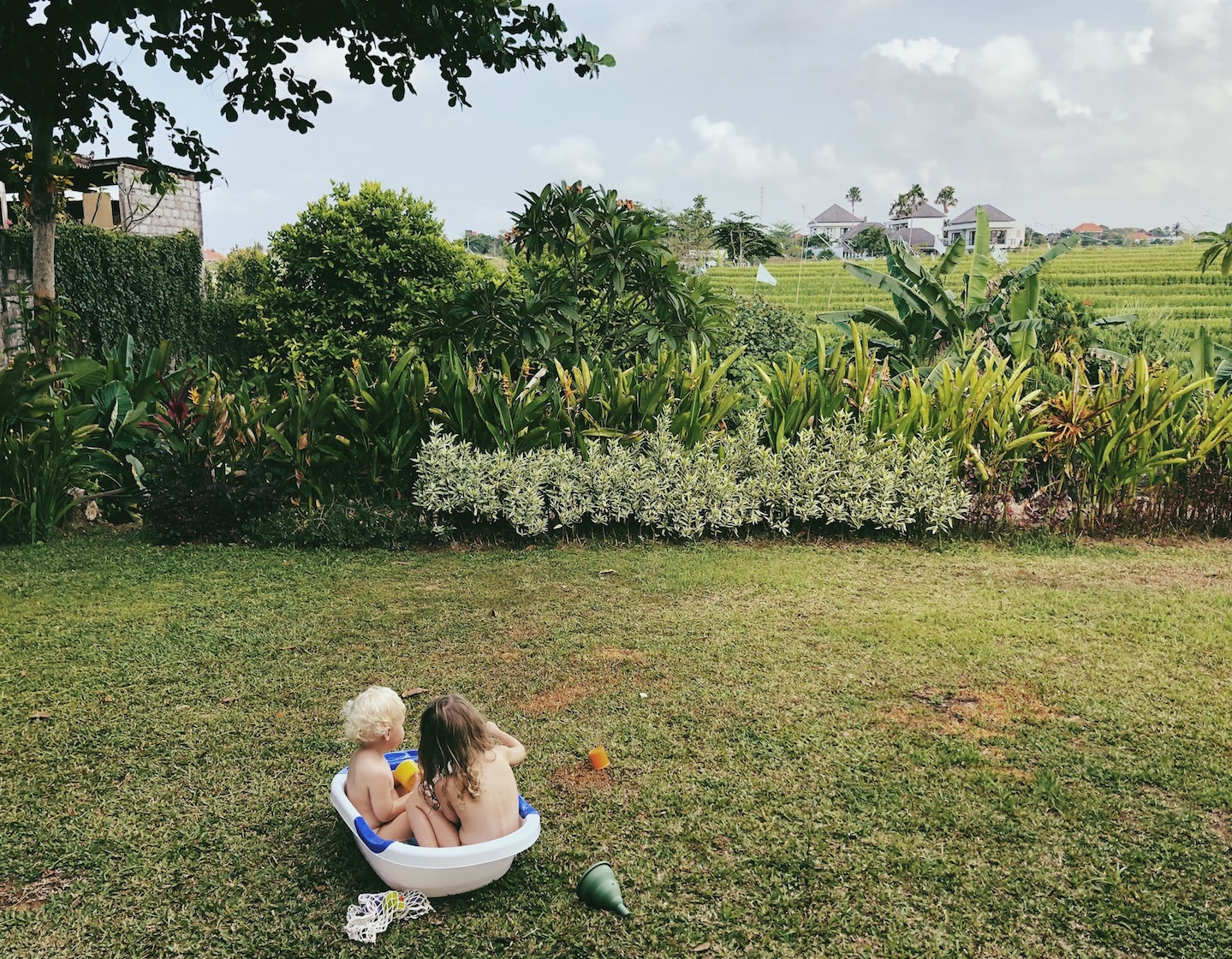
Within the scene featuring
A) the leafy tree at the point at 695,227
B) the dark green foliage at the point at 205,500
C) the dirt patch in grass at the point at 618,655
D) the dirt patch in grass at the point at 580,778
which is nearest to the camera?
the dirt patch in grass at the point at 580,778

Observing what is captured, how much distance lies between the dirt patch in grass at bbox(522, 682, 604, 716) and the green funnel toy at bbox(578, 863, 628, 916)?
1.19 meters

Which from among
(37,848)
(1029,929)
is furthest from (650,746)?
(37,848)

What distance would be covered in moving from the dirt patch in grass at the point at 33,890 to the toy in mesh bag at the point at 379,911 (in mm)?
883

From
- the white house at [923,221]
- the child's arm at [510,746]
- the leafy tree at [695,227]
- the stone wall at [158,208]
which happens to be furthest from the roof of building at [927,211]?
the child's arm at [510,746]

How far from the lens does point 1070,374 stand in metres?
8.45

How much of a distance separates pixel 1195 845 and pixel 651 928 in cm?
172

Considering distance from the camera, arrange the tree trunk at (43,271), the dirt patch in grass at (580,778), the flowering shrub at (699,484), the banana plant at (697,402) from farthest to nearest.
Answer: the tree trunk at (43,271) → the banana plant at (697,402) → the flowering shrub at (699,484) → the dirt patch in grass at (580,778)

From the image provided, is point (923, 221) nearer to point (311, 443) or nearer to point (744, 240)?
point (744, 240)

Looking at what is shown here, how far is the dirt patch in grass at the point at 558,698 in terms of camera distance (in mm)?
3773

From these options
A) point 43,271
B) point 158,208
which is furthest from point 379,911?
point 158,208

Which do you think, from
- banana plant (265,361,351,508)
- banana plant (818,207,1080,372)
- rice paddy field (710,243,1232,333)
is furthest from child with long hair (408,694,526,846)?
rice paddy field (710,243,1232,333)

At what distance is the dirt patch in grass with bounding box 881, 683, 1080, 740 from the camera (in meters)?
3.64

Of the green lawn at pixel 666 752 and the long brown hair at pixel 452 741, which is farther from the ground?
the long brown hair at pixel 452 741

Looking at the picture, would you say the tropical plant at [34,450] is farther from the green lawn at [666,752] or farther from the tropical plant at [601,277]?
the tropical plant at [601,277]
